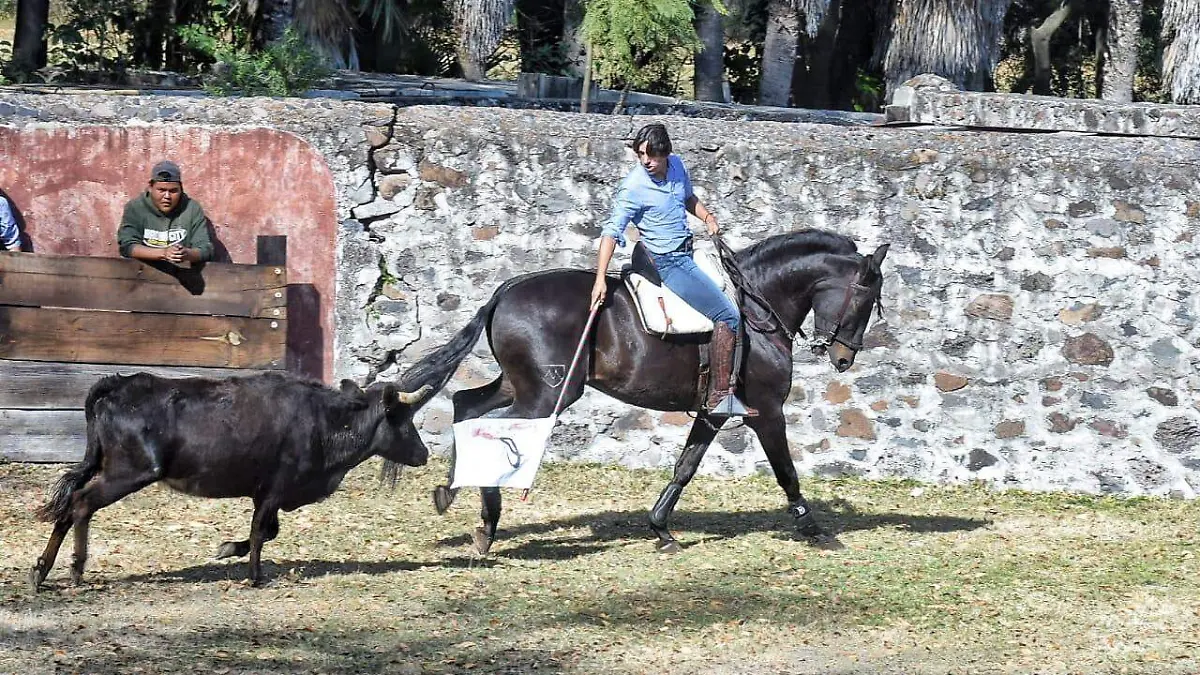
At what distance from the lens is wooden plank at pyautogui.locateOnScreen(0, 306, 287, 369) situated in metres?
11.0

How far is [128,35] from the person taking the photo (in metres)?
26.1

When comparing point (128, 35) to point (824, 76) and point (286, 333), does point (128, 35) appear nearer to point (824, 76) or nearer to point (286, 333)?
point (824, 76)

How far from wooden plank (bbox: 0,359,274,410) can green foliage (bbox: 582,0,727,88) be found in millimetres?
7090

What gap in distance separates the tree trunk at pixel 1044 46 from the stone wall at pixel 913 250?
910 inches

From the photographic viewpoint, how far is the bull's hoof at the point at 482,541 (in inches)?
363

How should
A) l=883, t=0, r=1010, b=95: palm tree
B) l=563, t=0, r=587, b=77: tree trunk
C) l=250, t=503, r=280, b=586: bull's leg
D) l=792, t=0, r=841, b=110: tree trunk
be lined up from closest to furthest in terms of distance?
1. l=250, t=503, r=280, b=586: bull's leg
2. l=883, t=0, r=1010, b=95: palm tree
3. l=563, t=0, r=587, b=77: tree trunk
4. l=792, t=0, r=841, b=110: tree trunk

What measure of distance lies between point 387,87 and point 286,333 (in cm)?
1296

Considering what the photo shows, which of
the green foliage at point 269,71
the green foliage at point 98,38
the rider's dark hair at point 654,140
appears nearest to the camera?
the rider's dark hair at point 654,140

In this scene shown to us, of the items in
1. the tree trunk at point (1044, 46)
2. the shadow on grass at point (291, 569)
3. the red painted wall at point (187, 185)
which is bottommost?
the shadow on grass at point (291, 569)

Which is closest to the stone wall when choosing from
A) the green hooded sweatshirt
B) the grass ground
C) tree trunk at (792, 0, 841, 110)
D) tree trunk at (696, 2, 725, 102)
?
the grass ground

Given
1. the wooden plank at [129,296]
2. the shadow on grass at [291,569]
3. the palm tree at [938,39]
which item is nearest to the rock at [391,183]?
the wooden plank at [129,296]

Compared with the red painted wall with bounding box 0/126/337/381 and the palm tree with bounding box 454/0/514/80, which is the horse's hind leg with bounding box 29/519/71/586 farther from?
the palm tree with bounding box 454/0/514/80

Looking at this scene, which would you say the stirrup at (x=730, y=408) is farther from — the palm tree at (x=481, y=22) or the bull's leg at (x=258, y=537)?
the palm tree at (x=481, y=22)

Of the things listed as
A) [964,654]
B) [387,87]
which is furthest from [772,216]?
[387,87]
